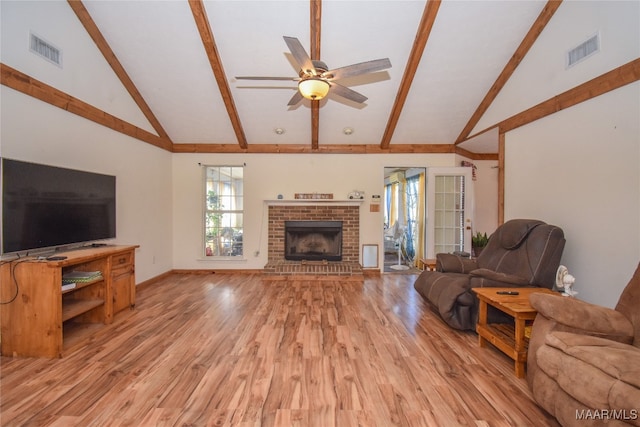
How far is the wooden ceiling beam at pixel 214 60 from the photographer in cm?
286

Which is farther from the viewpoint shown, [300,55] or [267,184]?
[267,184]

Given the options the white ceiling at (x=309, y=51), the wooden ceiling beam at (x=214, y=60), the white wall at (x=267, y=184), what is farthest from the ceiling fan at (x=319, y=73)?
the white wall at (x=267, y=184)

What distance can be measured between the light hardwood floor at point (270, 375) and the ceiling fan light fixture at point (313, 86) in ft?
7.59

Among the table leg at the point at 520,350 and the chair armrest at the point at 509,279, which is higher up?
the chair armrest at the point at 509,279

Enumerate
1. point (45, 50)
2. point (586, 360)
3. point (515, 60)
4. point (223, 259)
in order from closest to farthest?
point (586, 360)
point (45, 50)
point (515, 60)
point (223, 259)

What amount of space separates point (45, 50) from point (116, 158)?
1325 mm

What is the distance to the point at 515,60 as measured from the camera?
11.2 ft

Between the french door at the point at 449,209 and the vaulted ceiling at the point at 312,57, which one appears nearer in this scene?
the vaulted ceiling at the point at 312,57

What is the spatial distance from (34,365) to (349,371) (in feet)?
8.12

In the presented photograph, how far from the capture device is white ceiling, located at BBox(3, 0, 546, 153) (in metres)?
2.96

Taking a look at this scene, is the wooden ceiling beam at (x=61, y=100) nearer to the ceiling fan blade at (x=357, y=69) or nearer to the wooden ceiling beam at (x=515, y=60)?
the ceiling fan blade at (x=357, y=69)

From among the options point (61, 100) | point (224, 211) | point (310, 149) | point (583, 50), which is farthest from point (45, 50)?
point (583, 50)

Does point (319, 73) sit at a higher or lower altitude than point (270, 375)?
higher

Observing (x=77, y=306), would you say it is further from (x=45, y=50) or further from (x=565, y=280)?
(x=565, y=280)
